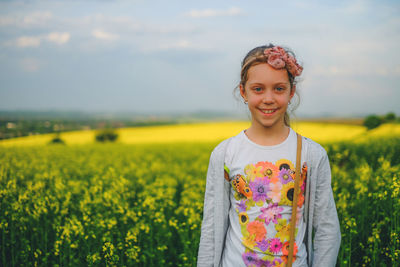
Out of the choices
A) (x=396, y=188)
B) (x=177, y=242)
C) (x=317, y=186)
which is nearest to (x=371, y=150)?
(x=396, y=188)

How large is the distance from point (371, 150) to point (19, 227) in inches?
303

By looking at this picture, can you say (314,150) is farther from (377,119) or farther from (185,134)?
(185,134)

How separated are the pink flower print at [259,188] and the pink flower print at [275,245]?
0.26 meters

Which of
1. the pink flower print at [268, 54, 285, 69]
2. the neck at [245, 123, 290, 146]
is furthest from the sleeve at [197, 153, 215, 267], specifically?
the pink flower print at [268, 54, 285, 69]

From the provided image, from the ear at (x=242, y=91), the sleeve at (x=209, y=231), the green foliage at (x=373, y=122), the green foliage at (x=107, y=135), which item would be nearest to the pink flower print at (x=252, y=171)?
the sleeve at (x=209, y=231)

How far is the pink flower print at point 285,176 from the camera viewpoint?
186 cm

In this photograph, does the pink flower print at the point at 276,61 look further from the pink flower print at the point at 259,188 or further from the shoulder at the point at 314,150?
the pink flower print at the point at 259,188

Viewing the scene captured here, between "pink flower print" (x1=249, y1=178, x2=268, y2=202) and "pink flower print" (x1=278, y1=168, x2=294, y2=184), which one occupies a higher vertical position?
"pink flower print" (x1=278, y1=168, x2=294, y2=184)

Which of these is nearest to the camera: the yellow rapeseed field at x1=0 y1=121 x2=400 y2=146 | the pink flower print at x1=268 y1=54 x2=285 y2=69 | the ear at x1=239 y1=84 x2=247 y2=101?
the pink flower print at x1=268 y1=54 x2=285 y2=69

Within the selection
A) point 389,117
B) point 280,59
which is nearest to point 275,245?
point 280,59

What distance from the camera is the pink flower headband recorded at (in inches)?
70.7

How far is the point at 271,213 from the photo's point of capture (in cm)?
186

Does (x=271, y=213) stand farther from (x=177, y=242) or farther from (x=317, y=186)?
(x=177, y=242)

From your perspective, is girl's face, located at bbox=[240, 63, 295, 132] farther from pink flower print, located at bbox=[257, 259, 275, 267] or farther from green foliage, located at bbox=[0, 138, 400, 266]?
green foliage, located at bbox=[0, 138, 400, 266]
